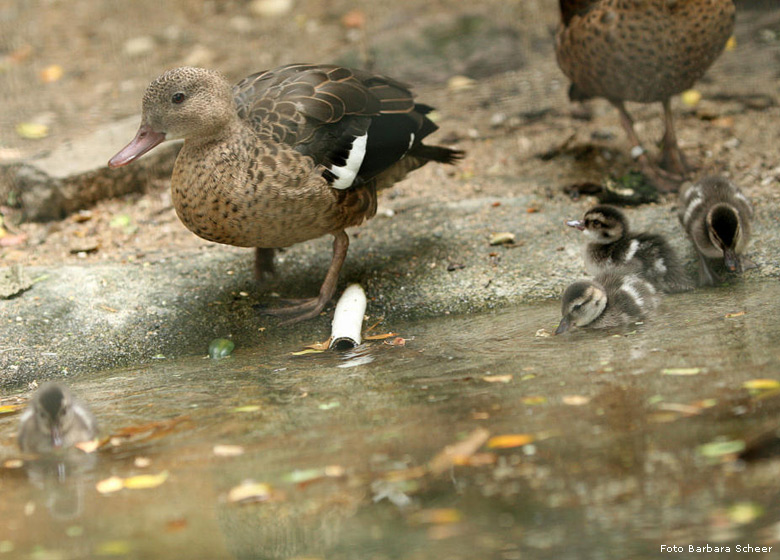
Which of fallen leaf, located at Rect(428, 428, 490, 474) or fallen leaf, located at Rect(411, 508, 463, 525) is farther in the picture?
fallen leaf, located at Rect(428, 428, 490, 474)

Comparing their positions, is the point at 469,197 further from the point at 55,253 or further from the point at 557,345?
the point at 55,253

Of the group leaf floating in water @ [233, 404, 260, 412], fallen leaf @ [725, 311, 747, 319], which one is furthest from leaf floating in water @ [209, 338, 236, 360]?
fallen leaf @ [725, 311, 747, 319]

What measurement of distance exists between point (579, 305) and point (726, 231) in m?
0.88

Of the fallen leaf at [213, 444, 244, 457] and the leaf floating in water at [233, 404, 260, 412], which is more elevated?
the fallen leaf at [213, 444, 244, 457]

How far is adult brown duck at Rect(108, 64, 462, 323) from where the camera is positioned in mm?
4242

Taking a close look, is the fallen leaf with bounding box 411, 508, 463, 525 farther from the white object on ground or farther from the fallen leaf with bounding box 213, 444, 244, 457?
Result: the white object on ground

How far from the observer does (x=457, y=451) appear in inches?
102

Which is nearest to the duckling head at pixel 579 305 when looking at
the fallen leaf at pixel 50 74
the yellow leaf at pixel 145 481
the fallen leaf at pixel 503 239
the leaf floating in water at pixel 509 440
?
the fallen leaf at pixel 503 239

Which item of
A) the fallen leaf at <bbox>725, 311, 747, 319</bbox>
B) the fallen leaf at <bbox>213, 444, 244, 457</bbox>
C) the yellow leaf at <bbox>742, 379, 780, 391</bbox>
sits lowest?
the fallen leaf at <bbox>725, 311, 747, 319</bbox>

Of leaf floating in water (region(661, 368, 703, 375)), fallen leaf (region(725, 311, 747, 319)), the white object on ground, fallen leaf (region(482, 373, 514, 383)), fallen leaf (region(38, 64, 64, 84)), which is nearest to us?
leaf floating in water (region(661, 368, 703, 375))

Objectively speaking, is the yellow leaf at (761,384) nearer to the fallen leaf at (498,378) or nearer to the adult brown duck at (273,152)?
the fallen leaf at (498,378)

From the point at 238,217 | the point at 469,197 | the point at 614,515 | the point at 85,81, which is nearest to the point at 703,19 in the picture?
the point at 469,197

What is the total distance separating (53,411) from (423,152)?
2660 millimetres

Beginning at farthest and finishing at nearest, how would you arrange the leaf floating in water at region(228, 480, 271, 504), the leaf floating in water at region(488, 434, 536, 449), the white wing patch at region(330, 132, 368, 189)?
the white wing patch at region(330, 132, 368, 189) → the leaf floating in water at region(488, 434, 536, 449) → the leaf floating in water at region(228, 480, 271, 504)
